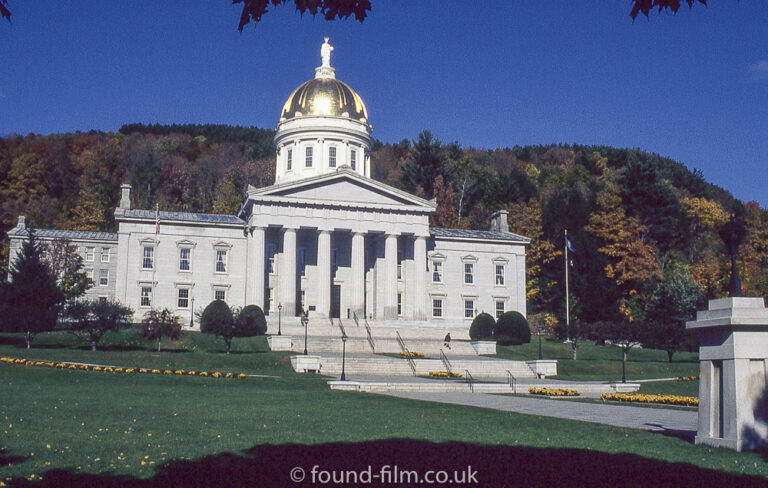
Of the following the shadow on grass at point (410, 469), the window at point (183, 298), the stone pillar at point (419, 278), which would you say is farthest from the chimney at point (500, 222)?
the shadow on grass at point (410, 469)

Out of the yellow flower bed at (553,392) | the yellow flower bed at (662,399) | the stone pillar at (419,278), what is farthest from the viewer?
the stone pillar at (419,278)

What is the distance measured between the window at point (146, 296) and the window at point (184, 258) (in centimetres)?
313

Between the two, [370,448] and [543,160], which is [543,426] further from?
[543,160]

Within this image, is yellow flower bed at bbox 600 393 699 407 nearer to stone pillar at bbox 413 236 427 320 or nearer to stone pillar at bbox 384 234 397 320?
stone pillar at bbox 413 236 427 320

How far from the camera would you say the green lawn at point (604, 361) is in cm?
4666

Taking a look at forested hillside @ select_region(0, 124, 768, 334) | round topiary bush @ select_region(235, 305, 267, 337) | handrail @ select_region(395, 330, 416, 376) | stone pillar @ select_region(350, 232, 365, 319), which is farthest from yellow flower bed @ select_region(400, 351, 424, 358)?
forested hillside @ select_region(0, 124, 768, 334)

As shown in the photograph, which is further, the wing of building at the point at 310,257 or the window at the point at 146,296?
the window at the point at 146,296

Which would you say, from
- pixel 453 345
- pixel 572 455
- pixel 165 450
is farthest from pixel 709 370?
pixel 453 345

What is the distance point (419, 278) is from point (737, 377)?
54.1 meters

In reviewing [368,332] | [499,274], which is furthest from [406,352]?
[499,274]

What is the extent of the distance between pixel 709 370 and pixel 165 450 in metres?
9.80

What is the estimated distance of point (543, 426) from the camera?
17.5 metres

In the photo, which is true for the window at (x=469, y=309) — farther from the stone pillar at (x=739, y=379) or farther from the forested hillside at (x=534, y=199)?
the stone pillar at (x=739, y=379)

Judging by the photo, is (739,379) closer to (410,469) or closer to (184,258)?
A: (410,469)
